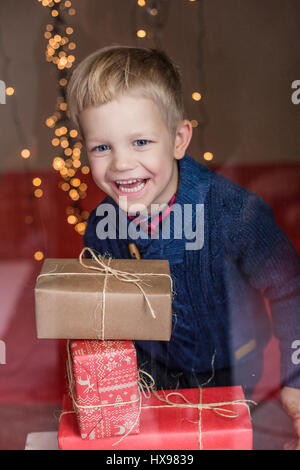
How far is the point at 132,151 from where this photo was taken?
33.6 inches

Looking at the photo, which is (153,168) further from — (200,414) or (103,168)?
(200,414)

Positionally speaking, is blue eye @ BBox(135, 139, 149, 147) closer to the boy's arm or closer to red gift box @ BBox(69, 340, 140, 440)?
the boy's arm

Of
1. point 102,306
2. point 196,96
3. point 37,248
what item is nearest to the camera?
point 102,306

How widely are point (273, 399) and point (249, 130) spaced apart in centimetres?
51

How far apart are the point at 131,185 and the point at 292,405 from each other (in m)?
0.50

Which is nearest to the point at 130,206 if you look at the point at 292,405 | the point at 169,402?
the point at 169,402

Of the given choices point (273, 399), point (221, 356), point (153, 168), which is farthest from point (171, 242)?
point (273, 399)

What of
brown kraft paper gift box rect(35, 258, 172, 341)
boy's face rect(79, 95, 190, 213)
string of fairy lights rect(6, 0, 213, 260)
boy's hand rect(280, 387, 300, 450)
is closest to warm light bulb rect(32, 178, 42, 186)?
string of fairy lights rect(6, 0, 213, 260)

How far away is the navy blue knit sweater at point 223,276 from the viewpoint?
3.07 feet

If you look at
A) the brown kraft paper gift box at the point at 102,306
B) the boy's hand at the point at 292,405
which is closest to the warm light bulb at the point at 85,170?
the brown kraft paper gift box at the point at 102,306

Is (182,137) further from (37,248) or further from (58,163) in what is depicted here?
(37,248)

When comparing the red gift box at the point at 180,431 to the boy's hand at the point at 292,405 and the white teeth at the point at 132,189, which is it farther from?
the white teeth at the point at 132,189

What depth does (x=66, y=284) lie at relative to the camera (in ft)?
2.59

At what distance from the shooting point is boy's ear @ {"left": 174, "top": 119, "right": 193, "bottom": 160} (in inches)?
35.7
